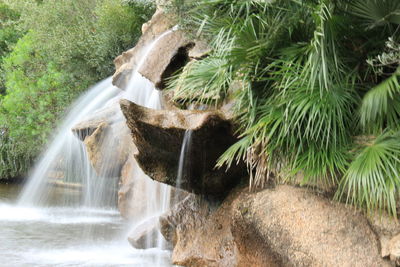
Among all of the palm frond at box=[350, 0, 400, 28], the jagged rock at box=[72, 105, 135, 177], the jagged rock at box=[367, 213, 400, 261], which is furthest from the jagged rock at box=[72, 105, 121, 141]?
the jagged rock at box=[367, 213, 400, 261]

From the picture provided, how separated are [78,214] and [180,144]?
22.9 feet

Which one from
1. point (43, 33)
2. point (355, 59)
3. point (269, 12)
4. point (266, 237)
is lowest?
point (266, 237)

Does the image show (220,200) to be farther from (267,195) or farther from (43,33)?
(43,33)

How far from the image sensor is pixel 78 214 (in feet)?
41.8

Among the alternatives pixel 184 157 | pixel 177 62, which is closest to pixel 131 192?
pixel 177 62

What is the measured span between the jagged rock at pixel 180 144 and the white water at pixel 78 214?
163cm

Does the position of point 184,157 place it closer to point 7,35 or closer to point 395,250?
point 395,250

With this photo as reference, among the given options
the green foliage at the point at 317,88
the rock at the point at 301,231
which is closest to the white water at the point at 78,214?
the rock at the point at 301,231

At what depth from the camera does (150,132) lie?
21.4 ft

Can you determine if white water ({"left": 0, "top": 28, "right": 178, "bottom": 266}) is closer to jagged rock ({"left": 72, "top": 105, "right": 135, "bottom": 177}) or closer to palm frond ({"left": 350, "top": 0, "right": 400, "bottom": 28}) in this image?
jagged rock ({"left": 72, "top": 105, "right": 135, "bottom": 177})

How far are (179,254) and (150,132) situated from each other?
1.88 metres

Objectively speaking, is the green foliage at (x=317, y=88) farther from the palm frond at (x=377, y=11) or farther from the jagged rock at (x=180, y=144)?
the jagged rock at (x=180, y=144)

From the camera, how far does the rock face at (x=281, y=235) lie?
5277 mm

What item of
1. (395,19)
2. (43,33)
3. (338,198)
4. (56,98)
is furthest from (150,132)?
(43,33)
